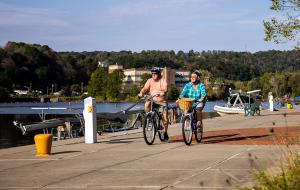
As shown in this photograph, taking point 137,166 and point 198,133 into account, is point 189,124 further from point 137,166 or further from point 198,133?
point 137,166

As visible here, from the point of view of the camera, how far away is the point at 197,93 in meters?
16.0

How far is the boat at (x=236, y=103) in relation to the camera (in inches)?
1779

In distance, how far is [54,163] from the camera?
479 inches

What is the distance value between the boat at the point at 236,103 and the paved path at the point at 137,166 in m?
29.7

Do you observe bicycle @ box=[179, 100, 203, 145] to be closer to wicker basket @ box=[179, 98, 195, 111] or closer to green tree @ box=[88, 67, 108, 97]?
wicker basket @ box=[179, 98, 195, 111]

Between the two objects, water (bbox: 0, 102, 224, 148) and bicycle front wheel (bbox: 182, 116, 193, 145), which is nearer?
bicycle front wheel (bbox: 182, 116, 193, 145)

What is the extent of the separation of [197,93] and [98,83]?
173m

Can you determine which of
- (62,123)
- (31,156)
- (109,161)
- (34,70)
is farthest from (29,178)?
(34,70)

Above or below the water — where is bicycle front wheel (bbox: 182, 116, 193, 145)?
above

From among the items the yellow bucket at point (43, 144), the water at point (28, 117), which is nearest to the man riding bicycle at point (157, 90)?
the yellow bucket at point (43, 144)

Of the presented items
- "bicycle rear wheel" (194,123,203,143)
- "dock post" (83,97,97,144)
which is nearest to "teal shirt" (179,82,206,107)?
"bicycle rear wheel" (194,123,203,143)

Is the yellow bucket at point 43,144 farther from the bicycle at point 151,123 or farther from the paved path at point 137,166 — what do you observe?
the bicycle at point 151,123

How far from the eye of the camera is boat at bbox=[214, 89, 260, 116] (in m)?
45.2

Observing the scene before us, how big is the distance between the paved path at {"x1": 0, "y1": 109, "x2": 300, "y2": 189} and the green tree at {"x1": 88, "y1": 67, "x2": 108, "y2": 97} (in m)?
171
